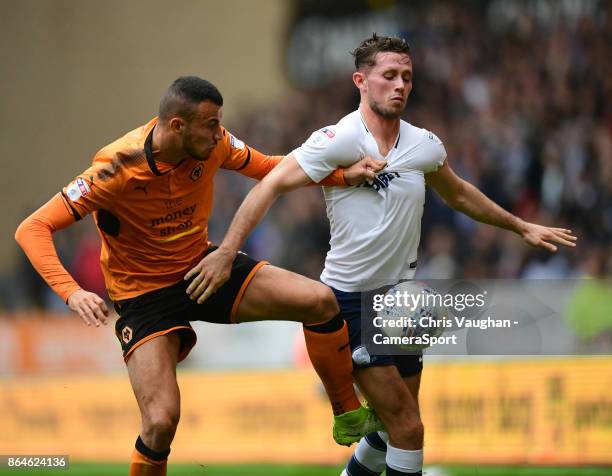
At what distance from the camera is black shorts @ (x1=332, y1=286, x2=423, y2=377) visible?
22.2 feet

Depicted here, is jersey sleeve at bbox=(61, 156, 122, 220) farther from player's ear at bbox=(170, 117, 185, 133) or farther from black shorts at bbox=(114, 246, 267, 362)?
black shorts at bbox=(114, 246, 267, 362)

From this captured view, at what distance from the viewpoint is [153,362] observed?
21.3ft

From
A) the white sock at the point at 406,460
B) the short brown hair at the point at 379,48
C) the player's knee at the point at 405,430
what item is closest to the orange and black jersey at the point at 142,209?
the short brown hair at the point at 379,48

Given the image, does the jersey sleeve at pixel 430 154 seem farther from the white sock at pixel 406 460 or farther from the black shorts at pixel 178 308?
the white sock at pixel 406 460

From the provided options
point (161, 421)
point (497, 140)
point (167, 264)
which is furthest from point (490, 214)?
point (497, 140)

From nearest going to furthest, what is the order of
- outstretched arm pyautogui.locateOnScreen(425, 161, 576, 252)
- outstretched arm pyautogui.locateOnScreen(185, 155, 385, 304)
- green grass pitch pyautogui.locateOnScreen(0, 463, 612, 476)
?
outstretched arm pyautogui.locateOnScreen(185, 155, 385, 304) → outstretched arm pyautogui.locateOnScreen(425, 161, 576, 252) → green grass pitch pyautogui.locateOnScreen(0, 463, 612, 476)

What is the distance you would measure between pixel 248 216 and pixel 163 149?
642mm

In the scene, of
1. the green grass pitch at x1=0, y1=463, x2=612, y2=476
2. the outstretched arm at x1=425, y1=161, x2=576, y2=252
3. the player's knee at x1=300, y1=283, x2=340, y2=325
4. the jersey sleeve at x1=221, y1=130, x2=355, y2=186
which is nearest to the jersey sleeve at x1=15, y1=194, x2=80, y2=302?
the jersey sleeve at x1=221, y1=130, x2=355, y2=186

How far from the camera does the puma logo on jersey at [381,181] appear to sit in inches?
265

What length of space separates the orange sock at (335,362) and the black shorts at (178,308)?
1.59ft

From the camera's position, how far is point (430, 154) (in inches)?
271

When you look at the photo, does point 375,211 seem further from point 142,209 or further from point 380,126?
point 142,209
